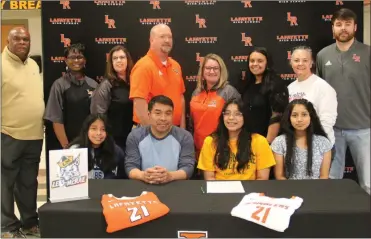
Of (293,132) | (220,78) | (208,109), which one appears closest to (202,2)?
(220,78)

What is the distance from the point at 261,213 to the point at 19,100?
6.80 ft

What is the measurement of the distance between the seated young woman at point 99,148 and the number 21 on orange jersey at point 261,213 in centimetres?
127

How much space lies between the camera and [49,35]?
3.88 m

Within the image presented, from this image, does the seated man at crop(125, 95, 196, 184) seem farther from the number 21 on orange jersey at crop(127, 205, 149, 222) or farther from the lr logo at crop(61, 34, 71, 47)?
the lr logo at crop(61, 34, 71, 47)

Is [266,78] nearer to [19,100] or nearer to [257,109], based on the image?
[257,109]

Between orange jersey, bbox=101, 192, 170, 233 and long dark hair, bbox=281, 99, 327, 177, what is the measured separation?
3.67 ft

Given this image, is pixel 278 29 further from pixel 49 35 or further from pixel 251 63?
pixel 49 35

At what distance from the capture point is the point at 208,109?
10.3 feet

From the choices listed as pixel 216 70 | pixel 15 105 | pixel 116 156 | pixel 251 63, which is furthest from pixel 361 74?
pixel 15 105

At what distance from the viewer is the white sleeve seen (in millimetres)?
2975

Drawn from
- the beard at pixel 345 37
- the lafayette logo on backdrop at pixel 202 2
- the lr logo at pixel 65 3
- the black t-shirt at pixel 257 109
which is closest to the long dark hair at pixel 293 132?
the black t-shirt at pixel 257 109

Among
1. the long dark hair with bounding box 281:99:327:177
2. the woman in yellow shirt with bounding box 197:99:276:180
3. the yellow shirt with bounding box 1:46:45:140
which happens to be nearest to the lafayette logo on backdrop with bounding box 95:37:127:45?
the yellow shirt with bounding box 1:46:45:140

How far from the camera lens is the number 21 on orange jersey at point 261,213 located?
1.73 meters

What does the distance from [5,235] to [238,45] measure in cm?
245
